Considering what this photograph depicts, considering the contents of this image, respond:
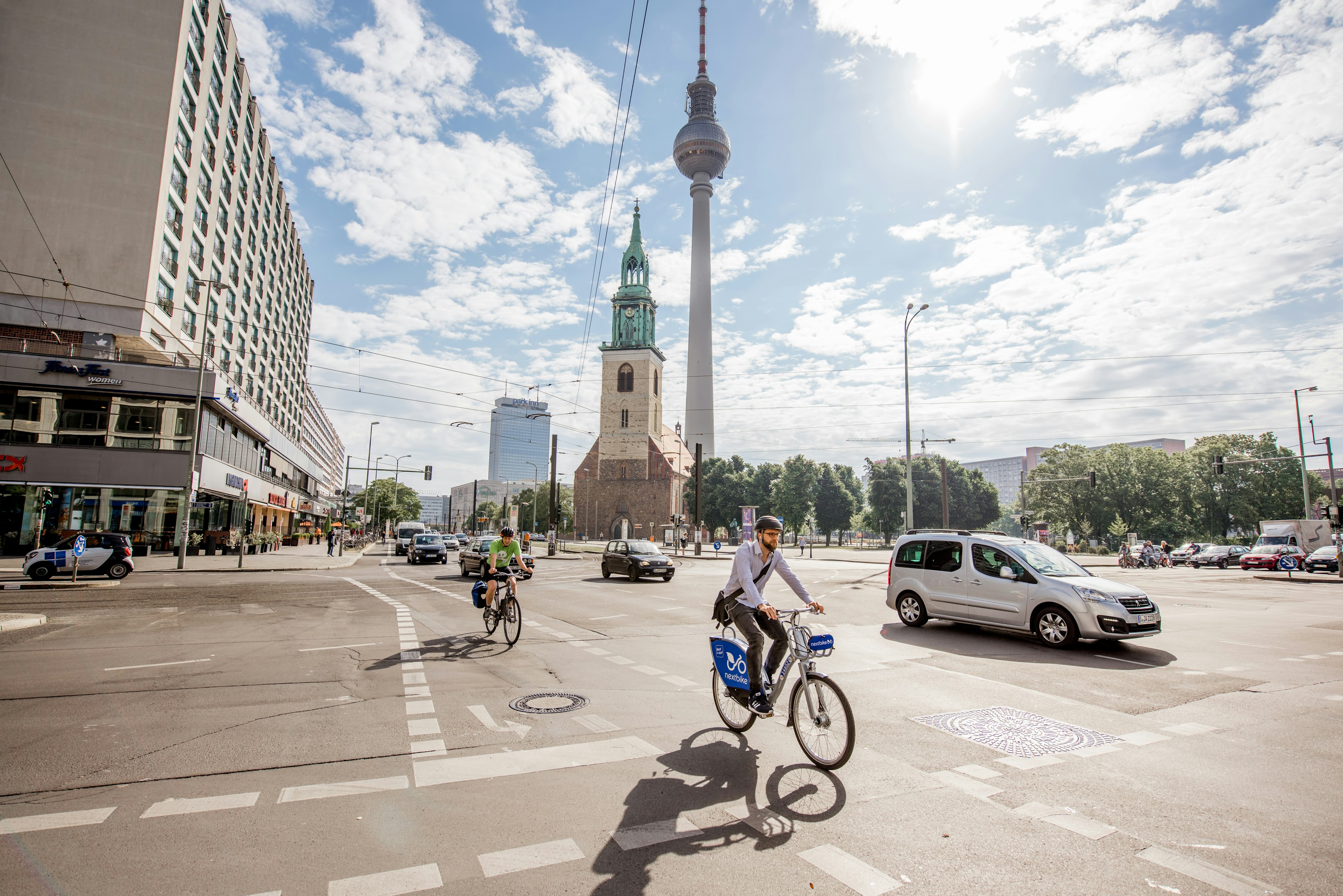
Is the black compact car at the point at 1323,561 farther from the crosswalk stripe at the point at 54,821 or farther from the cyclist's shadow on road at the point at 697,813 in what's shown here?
the crosswalk stripe at the point at 54,821

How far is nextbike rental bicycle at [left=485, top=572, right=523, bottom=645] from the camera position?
1019 cm

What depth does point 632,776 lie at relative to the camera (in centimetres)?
450

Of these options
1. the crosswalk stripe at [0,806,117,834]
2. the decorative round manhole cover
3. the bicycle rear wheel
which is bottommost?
the decorative round manhole cover

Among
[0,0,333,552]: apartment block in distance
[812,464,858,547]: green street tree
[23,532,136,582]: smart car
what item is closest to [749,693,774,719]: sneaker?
[23,532,136,582]: smart car

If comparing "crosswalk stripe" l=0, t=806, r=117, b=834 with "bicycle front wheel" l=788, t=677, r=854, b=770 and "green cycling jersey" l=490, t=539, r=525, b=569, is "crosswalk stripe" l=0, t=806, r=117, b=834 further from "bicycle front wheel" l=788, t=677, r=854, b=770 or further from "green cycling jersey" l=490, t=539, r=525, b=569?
"green cycling jersey" l=490, t=539, r=525, b=569

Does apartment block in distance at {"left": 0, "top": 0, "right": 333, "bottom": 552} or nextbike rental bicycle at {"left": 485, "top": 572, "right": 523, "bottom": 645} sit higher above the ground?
apartment block in distance at {"left": 0, "top": 0, "right": 333, "bottom": 552}

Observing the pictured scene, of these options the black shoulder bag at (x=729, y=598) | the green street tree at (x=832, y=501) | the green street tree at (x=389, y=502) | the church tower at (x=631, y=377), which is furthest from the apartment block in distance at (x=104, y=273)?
the green street tree at (x=832, y=501)

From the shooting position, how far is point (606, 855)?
3.37 m

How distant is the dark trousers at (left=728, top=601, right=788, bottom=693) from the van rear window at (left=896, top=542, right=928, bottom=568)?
7.70 metres

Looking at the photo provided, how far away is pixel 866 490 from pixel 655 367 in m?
30.3

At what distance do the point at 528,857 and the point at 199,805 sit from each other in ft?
7.03

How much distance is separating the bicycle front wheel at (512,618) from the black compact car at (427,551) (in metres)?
27.0

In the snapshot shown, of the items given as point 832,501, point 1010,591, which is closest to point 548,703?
point 1010,591

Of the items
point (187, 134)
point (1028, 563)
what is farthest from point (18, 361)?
point (1028, 563)
